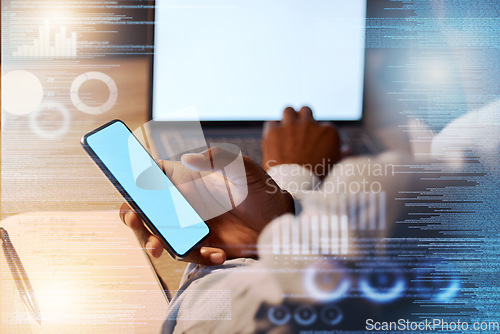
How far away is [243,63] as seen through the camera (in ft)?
1.39

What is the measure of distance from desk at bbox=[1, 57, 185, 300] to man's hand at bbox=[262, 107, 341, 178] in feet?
0.52

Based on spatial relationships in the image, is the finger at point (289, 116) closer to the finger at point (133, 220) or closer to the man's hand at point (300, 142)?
the man's hand at point (300, 142)

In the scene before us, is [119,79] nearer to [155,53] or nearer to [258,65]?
[155,53]

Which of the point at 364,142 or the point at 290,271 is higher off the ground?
the point at 364,142

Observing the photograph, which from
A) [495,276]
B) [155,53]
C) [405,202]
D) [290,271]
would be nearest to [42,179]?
[155,53]

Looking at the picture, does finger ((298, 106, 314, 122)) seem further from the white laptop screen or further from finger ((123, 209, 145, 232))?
finger ((123, 209, 145, 232))

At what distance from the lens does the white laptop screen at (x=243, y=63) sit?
0.42m

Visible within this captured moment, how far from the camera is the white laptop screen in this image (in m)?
0.42

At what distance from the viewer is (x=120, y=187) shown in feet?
1.18

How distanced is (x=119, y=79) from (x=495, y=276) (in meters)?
0.49
